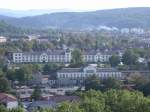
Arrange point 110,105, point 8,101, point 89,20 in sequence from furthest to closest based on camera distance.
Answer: point 89,20, point 8,101, point 110,105

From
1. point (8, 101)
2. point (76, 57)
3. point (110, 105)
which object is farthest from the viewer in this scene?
point (76, 57)

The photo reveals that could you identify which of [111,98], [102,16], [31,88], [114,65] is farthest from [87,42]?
[102,16]

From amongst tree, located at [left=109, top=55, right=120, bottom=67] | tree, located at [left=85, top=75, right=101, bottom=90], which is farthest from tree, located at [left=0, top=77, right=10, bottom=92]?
tree, located at [left=109, top=55, right=120, bottom=67]

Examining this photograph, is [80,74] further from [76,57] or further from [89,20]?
[89,20]

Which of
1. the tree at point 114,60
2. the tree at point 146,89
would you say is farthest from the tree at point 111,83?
the tree at point 114,60

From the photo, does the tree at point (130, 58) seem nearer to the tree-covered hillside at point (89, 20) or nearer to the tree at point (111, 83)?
the tree at point (111, 83)

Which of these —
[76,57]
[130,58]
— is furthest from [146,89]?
[76,57]

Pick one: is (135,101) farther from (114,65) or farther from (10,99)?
(114,65)

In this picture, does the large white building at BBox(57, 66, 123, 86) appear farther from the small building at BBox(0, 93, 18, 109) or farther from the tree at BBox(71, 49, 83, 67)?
the small building at BBox(0, 93, 18, 109)

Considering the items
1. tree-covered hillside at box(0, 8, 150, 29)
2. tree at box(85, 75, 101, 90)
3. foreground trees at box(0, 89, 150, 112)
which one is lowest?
tree-covered hillside at box(0, 8, 150, 29)
